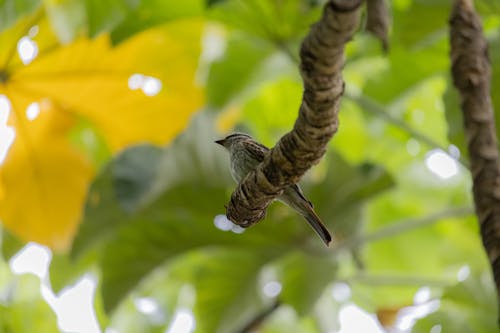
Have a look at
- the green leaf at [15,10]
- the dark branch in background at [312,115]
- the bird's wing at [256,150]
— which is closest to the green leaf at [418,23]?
the green leaf at [15,10]

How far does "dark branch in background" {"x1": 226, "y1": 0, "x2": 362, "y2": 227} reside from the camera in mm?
647

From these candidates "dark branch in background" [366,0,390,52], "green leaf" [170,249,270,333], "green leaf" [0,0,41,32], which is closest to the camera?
"dark branch in background" [366,0,390,52]

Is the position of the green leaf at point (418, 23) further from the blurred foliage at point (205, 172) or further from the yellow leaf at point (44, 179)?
the yellow leaf at point (44, 179)

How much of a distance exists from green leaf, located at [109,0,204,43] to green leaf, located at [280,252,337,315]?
615 mm

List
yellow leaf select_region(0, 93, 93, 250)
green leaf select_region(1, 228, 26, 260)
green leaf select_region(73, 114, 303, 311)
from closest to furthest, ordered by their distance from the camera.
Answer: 1. green leaf select_region(73, 114, 303, 311)
2. yellow leaf select_region(0, 93, 93, 250)
3. green leaf select_region(1, 228, 26, 260)

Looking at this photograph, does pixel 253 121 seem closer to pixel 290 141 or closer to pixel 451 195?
pixel 451 195

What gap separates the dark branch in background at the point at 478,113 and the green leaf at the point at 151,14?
26.6 inches

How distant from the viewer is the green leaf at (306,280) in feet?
5.98

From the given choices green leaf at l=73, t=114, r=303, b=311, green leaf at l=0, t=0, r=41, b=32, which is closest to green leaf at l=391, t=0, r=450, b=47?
green leaf at l=73, t=114, r=303, b=311

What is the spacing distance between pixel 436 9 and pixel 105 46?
82 centimetres

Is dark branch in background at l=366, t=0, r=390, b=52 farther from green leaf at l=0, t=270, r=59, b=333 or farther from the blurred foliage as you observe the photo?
green leaf at l=0, t=270, r=59, b=333

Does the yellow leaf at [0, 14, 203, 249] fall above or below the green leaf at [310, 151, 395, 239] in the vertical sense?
above

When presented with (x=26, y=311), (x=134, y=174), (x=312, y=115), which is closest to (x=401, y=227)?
(x=134, y=174)

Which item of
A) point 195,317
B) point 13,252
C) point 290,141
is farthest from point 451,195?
point 290,141
